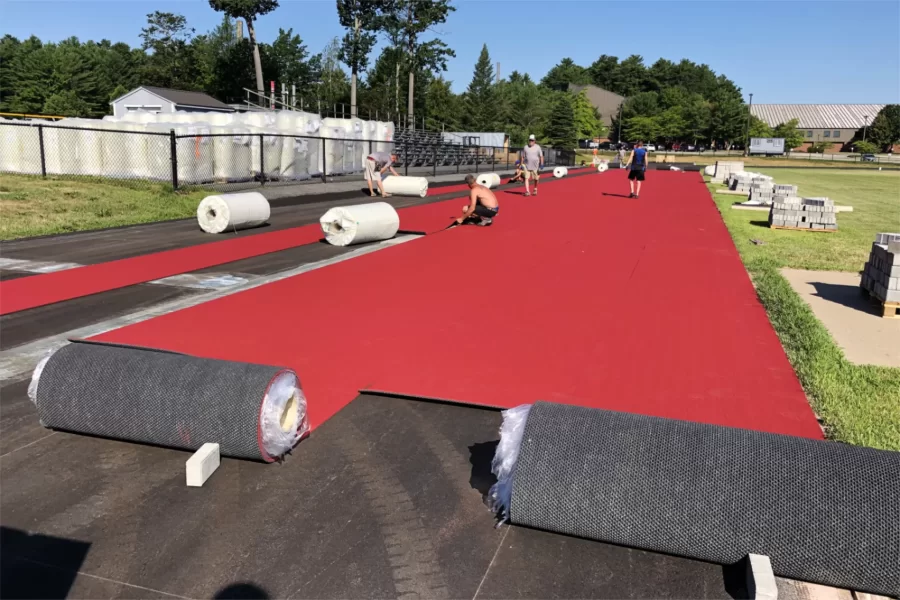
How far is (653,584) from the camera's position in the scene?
9.74 feet

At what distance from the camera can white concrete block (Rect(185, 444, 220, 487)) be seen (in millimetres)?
3682

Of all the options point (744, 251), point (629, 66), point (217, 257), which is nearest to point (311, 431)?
point (217, 257)

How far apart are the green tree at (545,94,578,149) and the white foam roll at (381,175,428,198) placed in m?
78.8

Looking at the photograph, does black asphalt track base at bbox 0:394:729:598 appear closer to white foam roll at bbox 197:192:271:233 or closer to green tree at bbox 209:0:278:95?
white foam roll at bbox 197:192:271:233

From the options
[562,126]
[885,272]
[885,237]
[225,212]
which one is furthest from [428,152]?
[562,126]

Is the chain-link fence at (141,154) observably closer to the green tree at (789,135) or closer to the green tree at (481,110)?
the green tree at (481,110)

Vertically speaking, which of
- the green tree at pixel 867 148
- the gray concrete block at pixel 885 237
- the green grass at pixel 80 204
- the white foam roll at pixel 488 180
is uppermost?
the green tree at pixel 867 148

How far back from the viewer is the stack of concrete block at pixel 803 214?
50.6ft

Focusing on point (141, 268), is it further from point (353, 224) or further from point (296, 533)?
point (296, 533)

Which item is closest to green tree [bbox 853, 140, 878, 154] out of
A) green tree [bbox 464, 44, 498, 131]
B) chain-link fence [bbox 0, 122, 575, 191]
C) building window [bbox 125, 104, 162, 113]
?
green tree [bbox 464, 44, 498, 131]

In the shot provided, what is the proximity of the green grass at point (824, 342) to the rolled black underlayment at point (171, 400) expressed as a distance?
140 inches

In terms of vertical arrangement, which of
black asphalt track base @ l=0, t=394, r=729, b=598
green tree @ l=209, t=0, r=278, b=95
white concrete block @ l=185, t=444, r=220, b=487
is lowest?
black asphalt track base @ l=0, t=394, r=729, b=598

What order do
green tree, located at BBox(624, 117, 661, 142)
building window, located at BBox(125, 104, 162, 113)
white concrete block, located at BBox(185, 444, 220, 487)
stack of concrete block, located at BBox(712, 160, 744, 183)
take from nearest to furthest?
white concrete block, located at BBox(185, 444, 220, 487) < stack of concrete block, located at BBox(712, 160, 744, 183) < building window, located at BBox(125, 104, 162, 113) < green tree, located at BBox(624, 117, 661, 142)

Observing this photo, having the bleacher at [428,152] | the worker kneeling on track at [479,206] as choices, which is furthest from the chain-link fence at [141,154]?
the bleacher at [428,152]
